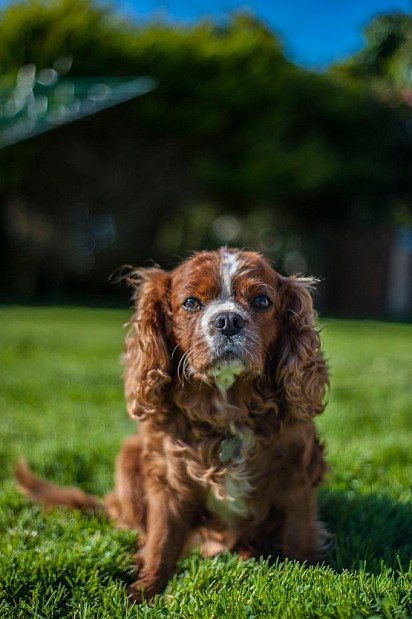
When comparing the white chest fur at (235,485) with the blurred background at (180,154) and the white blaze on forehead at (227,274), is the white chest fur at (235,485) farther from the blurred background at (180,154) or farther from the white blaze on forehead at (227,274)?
the blurred background at (180,154)

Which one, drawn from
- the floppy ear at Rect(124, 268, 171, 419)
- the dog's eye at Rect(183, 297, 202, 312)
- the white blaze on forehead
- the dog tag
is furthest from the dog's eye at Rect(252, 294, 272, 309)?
the dog tag

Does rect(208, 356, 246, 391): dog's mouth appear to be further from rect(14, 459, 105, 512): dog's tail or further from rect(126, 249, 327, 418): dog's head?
rect(14, 459, 105, 512): dog's tail

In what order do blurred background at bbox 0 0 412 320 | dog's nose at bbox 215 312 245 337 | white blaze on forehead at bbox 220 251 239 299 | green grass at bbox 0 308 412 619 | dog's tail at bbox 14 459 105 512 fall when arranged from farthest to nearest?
blurred background at bbox 0 0 412 320
dog's tail at bbox 14 459 105 512
white blaze on forehead at bbox 220 251 239 299
dog's nose at bbox 215 312 245 337
green grass at bbox 0 308 412 619

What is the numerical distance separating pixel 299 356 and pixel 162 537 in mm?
889

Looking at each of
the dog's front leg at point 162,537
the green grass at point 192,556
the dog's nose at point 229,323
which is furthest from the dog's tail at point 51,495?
the dog's nose at point 229,323

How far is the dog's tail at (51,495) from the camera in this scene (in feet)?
10.6

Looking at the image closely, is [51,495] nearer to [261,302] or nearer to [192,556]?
[192,556]

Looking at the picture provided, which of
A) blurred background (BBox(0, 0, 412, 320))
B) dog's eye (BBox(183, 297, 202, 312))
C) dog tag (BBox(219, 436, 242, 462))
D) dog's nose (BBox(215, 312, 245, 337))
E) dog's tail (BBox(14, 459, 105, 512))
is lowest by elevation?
dog's tail (BBox(14, 459, 105, 512))

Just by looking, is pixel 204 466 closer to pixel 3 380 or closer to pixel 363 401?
pixel 363 401

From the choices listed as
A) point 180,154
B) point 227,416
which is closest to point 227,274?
point 227,416

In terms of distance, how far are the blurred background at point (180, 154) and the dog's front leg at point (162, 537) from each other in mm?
13055

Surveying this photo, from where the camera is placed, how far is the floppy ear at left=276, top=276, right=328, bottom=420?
2.75 metres

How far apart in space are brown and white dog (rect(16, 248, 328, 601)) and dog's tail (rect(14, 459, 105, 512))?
38 cm

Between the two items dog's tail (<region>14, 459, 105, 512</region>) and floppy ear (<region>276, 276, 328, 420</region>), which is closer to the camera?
floppy ear (<region>276, 276, 328, 420</region>)
